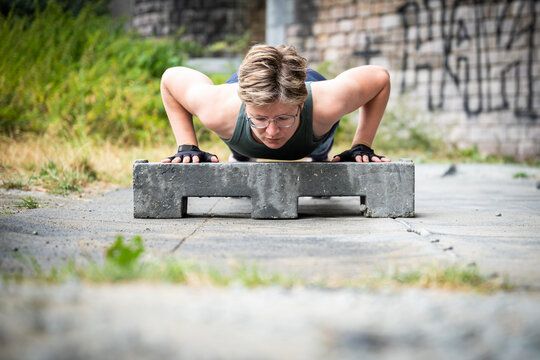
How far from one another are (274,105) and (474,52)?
6.64m

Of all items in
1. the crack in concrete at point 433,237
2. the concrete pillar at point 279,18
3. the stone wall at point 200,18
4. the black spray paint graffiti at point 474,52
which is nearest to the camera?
the crack in concrete at point 433,237

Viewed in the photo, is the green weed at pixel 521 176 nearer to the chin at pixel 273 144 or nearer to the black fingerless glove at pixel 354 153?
the black fingerless glove at pixel 354 153

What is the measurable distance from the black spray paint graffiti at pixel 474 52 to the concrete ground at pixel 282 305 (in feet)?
21.1

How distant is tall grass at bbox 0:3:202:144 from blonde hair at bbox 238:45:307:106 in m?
3.51

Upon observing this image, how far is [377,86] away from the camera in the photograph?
3.21 meters

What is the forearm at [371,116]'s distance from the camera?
327 centimetres

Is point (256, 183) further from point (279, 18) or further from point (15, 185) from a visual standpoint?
point (279, 18)

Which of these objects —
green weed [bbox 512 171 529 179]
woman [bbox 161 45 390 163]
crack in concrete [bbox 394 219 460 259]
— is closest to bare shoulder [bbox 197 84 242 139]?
woman [bbox 161 45 390 163]

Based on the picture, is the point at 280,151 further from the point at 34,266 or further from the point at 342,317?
the point at 342,317

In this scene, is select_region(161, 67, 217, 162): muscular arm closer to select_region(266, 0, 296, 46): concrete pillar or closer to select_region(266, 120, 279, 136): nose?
select_region(266, 120, 279, 136): nose

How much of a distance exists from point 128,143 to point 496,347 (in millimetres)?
6427

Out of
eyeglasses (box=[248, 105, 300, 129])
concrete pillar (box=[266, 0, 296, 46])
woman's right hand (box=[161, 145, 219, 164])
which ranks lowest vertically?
woman's right hand (box=[161, 145, 219, 164])

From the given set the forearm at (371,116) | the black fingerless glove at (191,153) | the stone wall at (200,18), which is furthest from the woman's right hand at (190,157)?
the stone wall at (200,18)

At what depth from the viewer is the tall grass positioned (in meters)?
6.22
